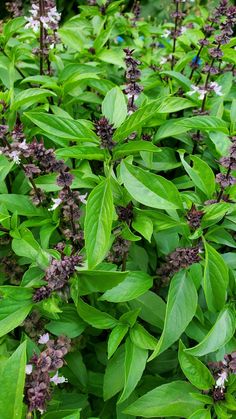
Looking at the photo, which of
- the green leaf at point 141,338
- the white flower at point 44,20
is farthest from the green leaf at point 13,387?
the white flower at point 44,20

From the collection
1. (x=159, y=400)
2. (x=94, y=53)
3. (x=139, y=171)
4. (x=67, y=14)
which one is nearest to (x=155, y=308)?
(x=159, y=400)

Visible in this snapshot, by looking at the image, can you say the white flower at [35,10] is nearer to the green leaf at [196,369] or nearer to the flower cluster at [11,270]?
the flower cluster at [11,270]

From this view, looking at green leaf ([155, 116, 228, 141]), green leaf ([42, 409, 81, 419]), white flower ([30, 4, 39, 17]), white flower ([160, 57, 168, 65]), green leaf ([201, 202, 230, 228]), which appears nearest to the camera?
green leaf ([42, 409, 81, 419])

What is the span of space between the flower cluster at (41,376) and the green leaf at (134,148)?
18.6 inches

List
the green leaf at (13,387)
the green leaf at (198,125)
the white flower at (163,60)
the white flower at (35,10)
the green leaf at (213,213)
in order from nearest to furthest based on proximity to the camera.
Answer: the green leaf at (13,387) → the green leaf at (213,213) → the green leaf at (198,125) → the white flower at (35,10) → the white flower at (163,60)

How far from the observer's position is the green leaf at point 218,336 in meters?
1.08

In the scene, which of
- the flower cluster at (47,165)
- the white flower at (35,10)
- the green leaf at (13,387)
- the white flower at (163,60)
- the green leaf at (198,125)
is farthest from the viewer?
the white flower at (163,60)

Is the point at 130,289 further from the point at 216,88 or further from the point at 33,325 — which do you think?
the point at 216,88

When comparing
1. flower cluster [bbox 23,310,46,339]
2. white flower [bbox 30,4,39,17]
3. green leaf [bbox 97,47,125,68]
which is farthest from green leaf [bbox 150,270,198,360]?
white flower [bbox 30,4,39,17]

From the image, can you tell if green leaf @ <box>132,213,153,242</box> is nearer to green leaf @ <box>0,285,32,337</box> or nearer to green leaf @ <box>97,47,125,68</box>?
green leaf @ <box>0,285,32,337</box>

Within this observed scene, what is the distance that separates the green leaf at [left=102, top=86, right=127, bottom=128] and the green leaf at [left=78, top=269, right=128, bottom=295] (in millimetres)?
443

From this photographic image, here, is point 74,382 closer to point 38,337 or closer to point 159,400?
point 38,337

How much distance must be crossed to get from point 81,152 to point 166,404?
0.60 meters

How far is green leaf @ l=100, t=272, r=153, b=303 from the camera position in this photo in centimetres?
122
